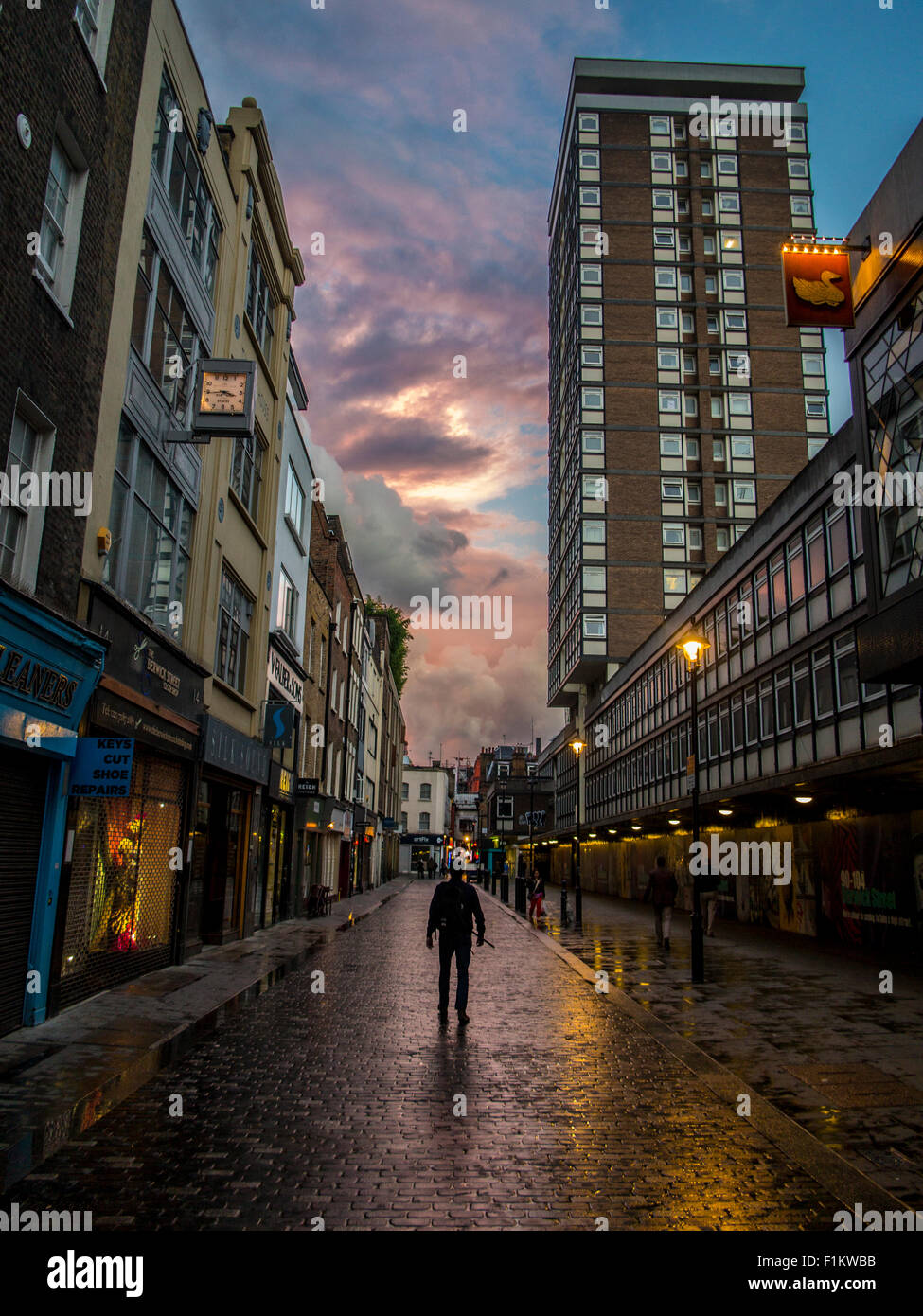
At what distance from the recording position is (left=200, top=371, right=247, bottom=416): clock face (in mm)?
14492

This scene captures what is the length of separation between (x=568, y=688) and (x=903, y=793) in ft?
141

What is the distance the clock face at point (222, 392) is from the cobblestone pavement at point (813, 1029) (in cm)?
1114

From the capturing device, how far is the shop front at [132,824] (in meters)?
10.4

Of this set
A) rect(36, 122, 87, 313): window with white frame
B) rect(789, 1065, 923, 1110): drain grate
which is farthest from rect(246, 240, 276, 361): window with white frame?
rect(789, 1065, 923, 1110): drain grate

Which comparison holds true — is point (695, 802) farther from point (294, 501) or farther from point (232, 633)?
point (294, 501)

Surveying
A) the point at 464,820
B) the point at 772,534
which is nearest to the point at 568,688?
the point at 772,534

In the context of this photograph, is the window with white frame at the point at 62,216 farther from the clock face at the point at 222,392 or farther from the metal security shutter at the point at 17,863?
the metal security shutter at the point at 17,863

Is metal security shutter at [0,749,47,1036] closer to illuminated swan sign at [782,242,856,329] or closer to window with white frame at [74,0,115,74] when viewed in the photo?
window with white frame at [74,0,115,74]

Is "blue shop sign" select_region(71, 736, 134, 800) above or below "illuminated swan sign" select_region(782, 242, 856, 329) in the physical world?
below

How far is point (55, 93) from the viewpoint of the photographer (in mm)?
9500

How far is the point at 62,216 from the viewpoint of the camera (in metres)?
10.2

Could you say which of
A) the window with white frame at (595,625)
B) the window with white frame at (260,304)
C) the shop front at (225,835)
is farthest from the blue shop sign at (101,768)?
the window with white frame at (595,625)

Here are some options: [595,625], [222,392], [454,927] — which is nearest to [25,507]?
[222,392]

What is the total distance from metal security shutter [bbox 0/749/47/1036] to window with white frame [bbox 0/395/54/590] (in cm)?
188
